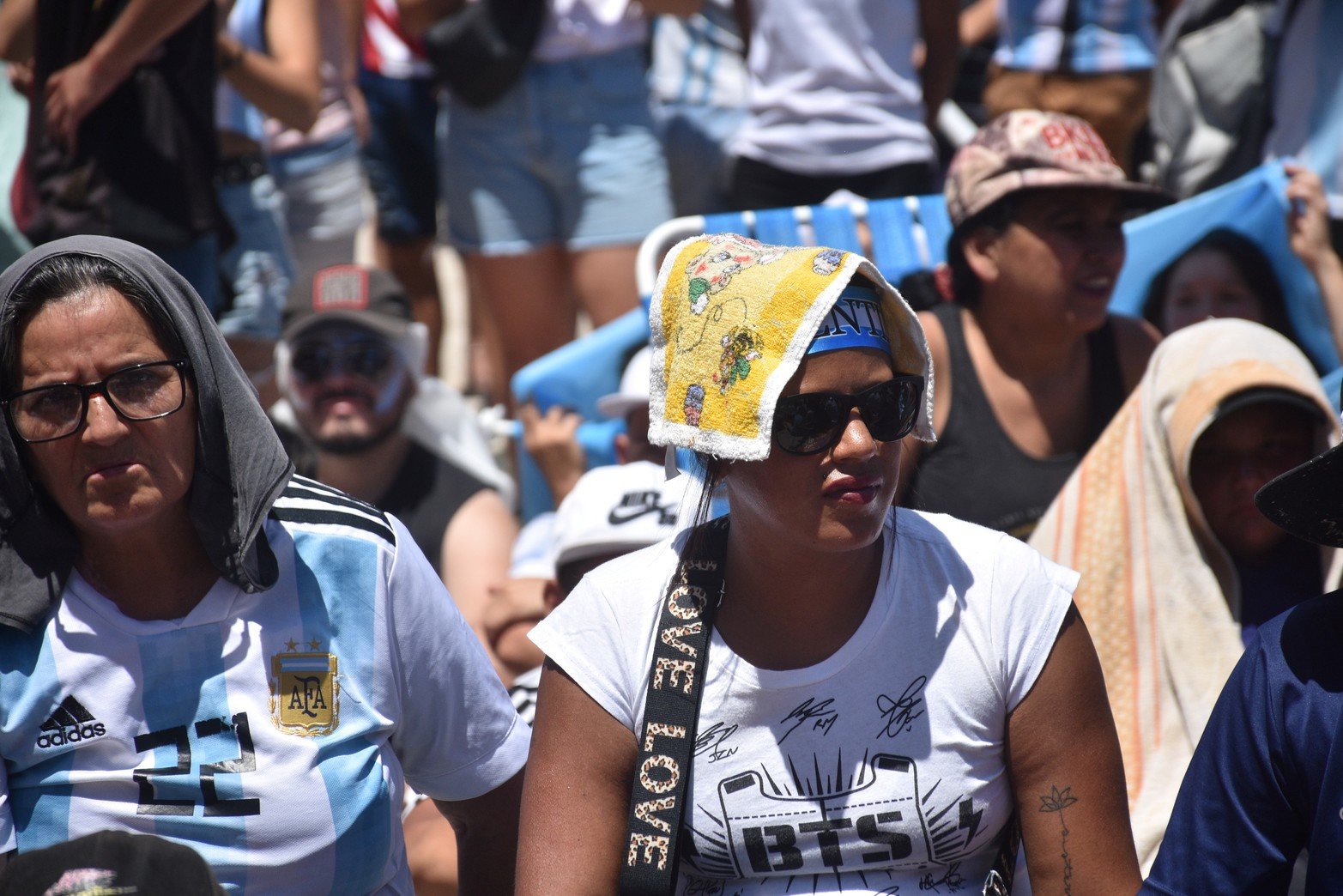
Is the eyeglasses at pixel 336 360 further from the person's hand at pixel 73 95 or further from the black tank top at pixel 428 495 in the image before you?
the person's hand at pixel 73 95

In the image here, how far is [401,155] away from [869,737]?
4.37m

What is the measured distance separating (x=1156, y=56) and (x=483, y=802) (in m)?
3.87

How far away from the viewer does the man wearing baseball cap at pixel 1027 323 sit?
3.62m

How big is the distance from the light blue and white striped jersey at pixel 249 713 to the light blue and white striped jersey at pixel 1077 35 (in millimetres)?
A: 3433

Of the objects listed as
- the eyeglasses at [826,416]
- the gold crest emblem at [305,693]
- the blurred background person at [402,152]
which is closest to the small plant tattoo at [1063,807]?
the eyeglasses at [826,416]

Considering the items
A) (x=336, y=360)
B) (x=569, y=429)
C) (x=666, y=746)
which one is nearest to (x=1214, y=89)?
(x=569, y=429)

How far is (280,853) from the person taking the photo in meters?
2.18

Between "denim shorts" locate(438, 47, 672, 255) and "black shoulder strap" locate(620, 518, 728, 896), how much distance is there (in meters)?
3.00

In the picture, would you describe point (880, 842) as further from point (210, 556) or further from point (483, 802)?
point (210, 556)

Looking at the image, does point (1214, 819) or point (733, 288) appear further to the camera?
point (733, 288)

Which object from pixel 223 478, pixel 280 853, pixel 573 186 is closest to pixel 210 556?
pixel 223 478

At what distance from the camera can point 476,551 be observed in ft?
13.8
